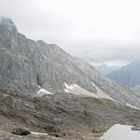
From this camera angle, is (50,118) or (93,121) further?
(93,121)

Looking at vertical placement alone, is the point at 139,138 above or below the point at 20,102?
below

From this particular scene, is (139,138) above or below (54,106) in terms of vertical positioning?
below

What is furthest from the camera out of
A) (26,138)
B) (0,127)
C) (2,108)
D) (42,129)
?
(2,108)

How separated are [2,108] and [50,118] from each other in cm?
1643

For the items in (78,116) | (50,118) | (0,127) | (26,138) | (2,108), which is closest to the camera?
(26,138)

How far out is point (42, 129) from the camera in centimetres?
10481

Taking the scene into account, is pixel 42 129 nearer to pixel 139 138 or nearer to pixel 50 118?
pixel 50 118

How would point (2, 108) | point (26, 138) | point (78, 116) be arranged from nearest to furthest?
point (26, 138) < point (2, 108) < point (78, 116)

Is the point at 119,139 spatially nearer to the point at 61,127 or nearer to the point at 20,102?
the point at 61,127

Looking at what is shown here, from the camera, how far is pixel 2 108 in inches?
4464

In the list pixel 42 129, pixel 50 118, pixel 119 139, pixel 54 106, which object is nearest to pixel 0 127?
pixel 42 129

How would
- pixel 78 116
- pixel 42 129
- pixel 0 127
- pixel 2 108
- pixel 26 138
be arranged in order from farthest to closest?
pixel 78 116
pixel 2 108
pixel 42 129
pixel 0 127
pixel 26 138

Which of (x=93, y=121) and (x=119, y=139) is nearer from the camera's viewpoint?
(x=119, y=139)

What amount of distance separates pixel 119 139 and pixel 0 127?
27028 mm
